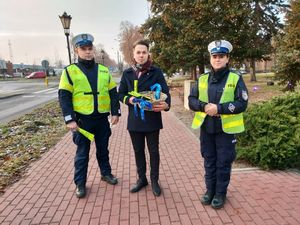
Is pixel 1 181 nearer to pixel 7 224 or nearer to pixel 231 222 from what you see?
pixel 7 224

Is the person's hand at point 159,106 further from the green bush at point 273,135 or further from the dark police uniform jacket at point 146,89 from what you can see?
the green bush at point 273,135

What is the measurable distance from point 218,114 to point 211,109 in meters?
0.12

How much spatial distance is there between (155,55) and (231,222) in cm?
1922

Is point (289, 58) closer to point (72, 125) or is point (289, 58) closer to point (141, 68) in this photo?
point (141, 68)

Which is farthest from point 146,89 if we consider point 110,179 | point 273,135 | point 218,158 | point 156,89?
point 273,135

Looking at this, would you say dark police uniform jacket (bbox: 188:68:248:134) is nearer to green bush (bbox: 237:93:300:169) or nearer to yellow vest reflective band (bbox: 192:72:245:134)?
yellow vest reflective band (bbox: 192:72:245:134)

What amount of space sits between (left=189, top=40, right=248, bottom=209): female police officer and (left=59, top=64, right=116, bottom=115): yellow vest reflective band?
1210 millimetres

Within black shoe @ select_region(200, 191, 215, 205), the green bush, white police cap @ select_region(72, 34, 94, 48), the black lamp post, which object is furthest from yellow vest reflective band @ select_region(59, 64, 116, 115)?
the black lamp post

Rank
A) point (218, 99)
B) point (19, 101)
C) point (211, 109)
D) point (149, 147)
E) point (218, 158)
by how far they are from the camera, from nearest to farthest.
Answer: point (211, 109) → point (218, 99) → point (218, 158) → point (149, 147) → point (19, 101)

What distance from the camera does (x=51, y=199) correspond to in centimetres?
416

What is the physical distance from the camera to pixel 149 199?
13.2ft

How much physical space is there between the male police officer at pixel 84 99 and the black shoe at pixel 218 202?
168cm

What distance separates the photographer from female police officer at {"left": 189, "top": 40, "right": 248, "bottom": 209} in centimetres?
341

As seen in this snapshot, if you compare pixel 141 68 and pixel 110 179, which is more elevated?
pixel 141 68
